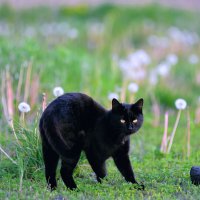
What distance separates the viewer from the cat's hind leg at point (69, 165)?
6.12 metres

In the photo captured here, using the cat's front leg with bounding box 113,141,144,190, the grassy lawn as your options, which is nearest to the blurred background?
the grassy lawn

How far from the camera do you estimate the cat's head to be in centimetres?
630

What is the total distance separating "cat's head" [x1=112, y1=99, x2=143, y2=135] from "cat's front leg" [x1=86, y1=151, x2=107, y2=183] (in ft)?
1.39

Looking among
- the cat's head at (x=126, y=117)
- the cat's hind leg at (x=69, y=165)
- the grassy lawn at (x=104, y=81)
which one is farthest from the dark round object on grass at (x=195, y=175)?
the cat's hind leg at (x=69, y=165)

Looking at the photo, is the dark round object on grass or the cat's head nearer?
the cat's head

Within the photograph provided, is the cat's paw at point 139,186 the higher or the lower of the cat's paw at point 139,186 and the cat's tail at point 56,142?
the lower

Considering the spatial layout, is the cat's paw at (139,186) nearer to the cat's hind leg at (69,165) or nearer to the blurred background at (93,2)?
the cat's hind leg at (69,165)

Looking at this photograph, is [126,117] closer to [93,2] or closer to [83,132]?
[83,132]

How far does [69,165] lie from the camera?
616 cm

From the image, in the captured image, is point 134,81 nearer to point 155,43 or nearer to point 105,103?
point 105,103

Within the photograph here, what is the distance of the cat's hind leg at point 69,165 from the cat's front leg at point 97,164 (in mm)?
236

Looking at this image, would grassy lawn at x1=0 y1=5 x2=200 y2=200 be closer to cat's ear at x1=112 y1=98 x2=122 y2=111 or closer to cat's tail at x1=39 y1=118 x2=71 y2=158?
cat's tail at x1=39 y1=118 x2=71 y2=158

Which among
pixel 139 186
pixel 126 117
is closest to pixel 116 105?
pixel 126 117

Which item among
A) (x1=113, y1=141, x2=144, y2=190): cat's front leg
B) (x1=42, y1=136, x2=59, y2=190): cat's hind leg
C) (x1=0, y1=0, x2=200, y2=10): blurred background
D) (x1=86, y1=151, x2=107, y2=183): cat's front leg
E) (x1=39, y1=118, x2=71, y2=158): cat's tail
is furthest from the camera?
(x1=0, y1=0, x2=200, y2=10): blurred background
